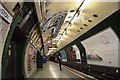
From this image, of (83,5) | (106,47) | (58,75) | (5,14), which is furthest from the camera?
(58,75)

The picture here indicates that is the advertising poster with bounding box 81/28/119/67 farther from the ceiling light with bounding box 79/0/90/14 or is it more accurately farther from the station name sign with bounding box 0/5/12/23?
the station name sign with bounding box 0/5/12/23

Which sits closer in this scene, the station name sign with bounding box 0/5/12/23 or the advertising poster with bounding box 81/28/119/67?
the station name sign with bounding box 0/5/12/23

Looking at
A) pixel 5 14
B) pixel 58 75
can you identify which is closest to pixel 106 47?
pixel 58 75

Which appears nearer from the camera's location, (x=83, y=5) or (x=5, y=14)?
(x=5, y=14)

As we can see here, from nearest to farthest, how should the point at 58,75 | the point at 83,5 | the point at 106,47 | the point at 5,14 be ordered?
the point at 5,14, the point at 83,5, the point at 106,47, the point at 58,75

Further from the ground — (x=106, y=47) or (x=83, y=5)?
(x=83, y=5)

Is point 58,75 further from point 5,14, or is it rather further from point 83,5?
point 5,14

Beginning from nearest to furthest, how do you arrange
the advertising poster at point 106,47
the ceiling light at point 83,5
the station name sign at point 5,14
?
the station name sign at point 5,14 → the ceiling light at point 83,5 → the advertising poster at point 106,47

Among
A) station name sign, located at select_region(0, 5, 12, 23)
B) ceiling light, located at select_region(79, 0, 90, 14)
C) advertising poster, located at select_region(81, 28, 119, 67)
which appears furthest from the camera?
advertising poster, located at select_region(81, 28, 119, 67)

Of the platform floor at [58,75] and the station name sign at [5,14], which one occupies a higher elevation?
the station name sign at [5,14]

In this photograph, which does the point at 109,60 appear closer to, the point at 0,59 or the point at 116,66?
the point at 116,66

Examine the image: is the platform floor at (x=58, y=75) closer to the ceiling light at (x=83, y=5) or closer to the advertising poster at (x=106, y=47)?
Answer: the advertising poster at (x=106, y=47)

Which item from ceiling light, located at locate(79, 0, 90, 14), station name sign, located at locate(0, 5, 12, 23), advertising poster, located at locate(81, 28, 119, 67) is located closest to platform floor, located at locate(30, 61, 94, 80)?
advertising poster, located at locate(81, 28, 119, 67)

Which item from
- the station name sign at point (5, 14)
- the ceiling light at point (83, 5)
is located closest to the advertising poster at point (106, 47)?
the ceiling light at point (83, 5)
